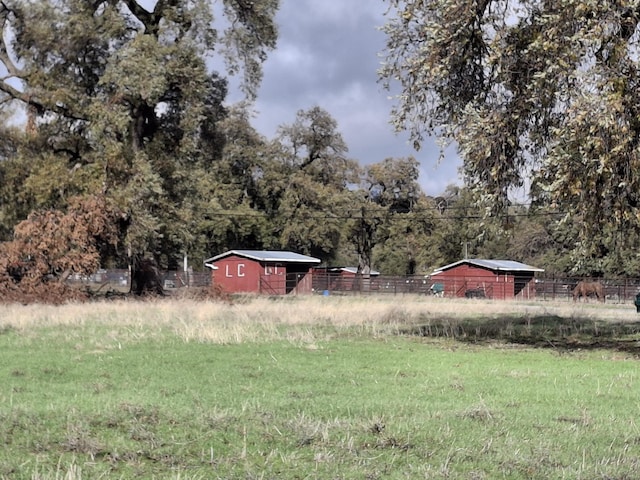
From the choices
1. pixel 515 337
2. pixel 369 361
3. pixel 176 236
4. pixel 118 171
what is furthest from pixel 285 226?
pixel 369 361

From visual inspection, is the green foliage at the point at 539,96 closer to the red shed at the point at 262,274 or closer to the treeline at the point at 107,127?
the treeline at the point at 107,127

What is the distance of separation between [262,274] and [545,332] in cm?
4086

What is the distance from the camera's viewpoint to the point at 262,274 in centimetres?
5866

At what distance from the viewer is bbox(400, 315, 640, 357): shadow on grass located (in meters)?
16.4

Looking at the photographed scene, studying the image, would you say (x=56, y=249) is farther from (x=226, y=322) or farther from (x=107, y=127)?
(x=226, y=322)

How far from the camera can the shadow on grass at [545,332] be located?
16406 mm

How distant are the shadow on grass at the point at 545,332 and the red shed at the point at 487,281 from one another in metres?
31.8

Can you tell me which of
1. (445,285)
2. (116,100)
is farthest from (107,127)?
(445,285)

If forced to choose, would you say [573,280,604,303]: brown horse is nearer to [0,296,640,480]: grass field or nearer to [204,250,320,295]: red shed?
[204,250,320,295]: red shed

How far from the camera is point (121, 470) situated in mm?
5348

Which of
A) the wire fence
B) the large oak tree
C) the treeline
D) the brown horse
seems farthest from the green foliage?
the wire fence

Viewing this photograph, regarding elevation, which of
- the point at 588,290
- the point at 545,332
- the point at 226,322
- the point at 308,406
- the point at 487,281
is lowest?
the point at 308,406

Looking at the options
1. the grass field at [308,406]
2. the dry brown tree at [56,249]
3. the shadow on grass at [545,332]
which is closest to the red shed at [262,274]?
the dry brown tree at [56,249]

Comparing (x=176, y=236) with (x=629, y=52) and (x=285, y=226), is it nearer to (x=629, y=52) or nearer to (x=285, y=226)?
(x=629, y=52)
